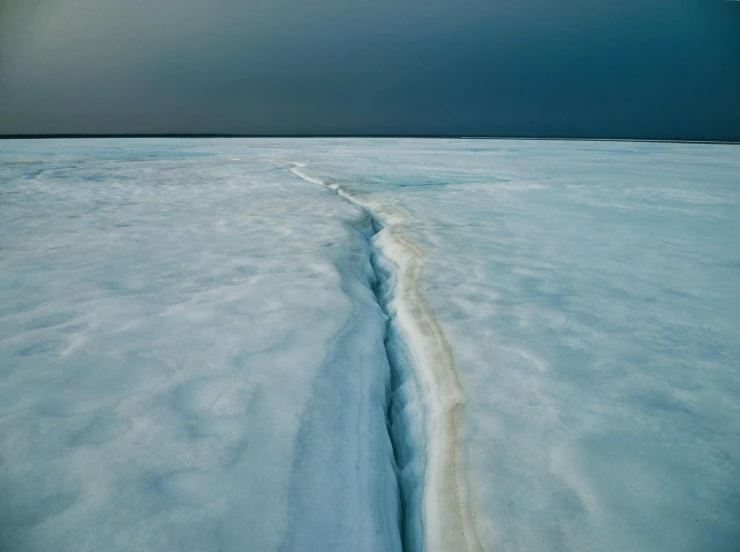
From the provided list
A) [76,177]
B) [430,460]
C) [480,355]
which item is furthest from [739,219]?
[76,177]

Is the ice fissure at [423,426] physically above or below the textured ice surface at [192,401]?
below

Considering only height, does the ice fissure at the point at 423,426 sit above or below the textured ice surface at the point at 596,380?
below

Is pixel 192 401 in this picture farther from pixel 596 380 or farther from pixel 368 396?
pixel 596 380

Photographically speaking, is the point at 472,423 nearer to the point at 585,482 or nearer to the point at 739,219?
the point at 585,482

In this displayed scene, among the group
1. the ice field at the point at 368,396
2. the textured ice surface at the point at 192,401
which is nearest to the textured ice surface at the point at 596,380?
the ice field at the point at 368,396

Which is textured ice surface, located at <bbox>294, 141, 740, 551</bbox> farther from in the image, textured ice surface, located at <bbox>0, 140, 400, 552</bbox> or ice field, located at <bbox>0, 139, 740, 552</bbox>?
textured ice surface, located at <bbox>0, 140, 400, 552</bbox>

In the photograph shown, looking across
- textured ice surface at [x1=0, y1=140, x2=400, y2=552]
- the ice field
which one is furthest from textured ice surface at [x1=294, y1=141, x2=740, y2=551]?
textured ice surface at [x1=0, y1=140, x2=400, y2=552]

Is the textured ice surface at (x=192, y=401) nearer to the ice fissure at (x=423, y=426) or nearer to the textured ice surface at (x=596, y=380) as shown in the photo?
the ice fissure at (x=423, y=426)
